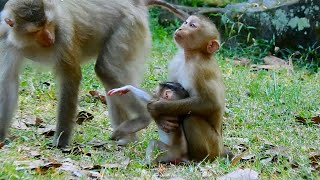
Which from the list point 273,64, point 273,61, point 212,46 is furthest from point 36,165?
point 273,61

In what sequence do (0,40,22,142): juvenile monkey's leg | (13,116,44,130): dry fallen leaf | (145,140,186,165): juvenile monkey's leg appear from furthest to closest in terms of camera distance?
1. (13,116,44,130): dry fallen leaf
2. (0,40,22,142): juvenile monkey's leg
3. (145,140,186,165): juvenile monkey's leg

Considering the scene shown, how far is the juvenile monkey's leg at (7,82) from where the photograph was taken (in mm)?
6203

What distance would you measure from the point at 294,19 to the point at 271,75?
1.91m

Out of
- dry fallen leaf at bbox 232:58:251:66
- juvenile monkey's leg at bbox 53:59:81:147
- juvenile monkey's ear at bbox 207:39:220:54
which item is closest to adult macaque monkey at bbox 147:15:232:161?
juvenile monkey's ear at bbox 207:39:220:54

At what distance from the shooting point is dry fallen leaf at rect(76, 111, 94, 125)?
7215 mm

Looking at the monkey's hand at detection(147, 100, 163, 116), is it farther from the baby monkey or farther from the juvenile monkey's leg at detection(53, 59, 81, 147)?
the juvenile monkey's leg at detection(53, 59, 81, 147)

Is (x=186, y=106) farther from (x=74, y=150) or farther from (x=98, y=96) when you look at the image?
(x=98, y=96)

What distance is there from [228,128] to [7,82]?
7.41ft

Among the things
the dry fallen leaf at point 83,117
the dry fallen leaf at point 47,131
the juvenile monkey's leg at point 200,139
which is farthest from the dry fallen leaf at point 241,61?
the juvenile monkey's leg at point 200,139

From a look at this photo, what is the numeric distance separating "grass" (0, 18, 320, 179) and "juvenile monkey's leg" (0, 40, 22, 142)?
195 mm

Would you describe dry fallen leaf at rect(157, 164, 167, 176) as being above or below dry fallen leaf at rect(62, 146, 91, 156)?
below

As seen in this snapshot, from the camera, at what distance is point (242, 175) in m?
4.99

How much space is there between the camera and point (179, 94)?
18.5 ft

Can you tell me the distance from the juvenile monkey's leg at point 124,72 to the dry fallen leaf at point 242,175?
5.21 feet
